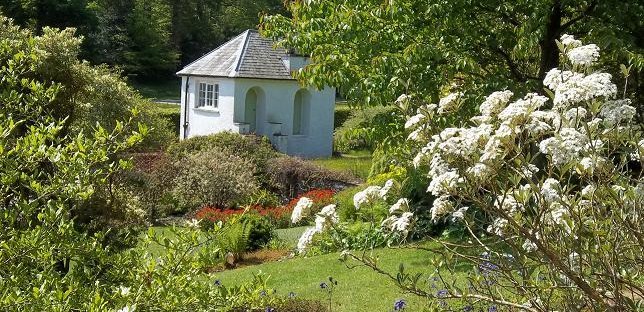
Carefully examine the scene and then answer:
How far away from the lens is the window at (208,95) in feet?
101

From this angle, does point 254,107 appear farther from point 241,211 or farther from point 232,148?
point 241,211

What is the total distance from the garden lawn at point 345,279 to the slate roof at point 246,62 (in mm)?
17331

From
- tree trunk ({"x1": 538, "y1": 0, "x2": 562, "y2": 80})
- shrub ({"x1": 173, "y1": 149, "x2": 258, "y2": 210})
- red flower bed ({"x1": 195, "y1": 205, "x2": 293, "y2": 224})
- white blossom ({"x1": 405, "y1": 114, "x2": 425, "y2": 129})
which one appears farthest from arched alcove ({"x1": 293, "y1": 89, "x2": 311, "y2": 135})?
white blossom ({"x1": 405, "y1": 114, "x2": 425, "y2": 129})

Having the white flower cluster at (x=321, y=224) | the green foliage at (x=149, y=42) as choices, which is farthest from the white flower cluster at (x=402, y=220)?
the green foliage at (x=149, y=42)

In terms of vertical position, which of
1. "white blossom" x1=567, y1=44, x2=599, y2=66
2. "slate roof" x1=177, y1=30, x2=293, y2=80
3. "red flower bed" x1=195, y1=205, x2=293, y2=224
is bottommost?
"red flower bed" x1=195, y1=205, x2=293, y2=224

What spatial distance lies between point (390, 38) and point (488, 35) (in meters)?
1.55

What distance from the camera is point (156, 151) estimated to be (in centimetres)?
2623

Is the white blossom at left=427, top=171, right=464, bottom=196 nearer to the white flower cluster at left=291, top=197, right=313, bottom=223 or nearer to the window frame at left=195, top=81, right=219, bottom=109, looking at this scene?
the white flower cluster at left=291, top=197, right=313, bottom=223

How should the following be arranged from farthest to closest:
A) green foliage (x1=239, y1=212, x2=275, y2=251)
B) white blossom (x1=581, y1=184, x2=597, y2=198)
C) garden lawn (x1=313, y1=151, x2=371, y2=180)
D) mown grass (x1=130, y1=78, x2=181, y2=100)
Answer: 1. mown grass (x1=130, y1=78, x2=181, y2=100)
2. garden lawn (x1=313, y1=151, x2=371, y2=180)
3. green foliage (x1=239, y1=212, x2=275, y2=251)
4. white blossom (x1=581, y1=184, x2=597, y2=198)

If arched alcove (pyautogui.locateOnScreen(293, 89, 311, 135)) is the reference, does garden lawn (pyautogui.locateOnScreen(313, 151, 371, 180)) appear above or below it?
below

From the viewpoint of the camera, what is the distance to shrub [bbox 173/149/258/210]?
72.0 ft

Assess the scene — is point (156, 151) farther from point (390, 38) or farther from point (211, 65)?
point (390, 38)

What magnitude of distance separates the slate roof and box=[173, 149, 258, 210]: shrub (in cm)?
772

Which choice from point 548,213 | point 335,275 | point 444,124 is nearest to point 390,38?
point 444,124
